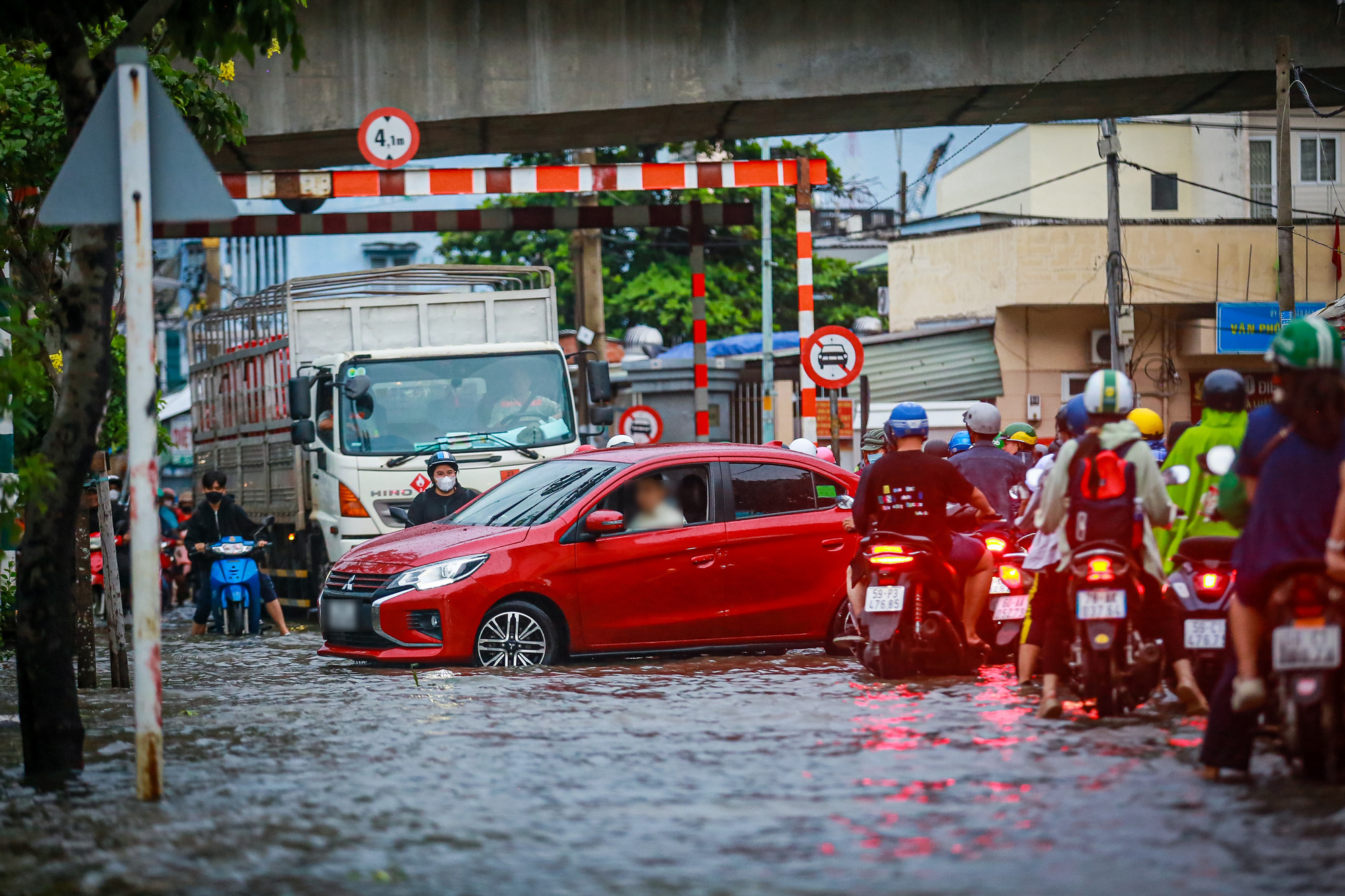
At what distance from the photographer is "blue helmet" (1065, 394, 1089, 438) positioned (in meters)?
8.47

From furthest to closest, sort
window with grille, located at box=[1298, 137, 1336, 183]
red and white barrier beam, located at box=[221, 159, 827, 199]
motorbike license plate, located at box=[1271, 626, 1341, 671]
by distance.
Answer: window with grille, located at box=[1298, 137, 1336, 183], red and white barrier beam, located at box=[221, 159, 827, 199], motorbike license plate, located at box=[1271, 626, 1341, 671]

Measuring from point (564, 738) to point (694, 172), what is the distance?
11427 millimetres

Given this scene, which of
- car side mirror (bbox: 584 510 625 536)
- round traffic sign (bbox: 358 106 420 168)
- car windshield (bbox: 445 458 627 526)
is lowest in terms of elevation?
car side mirror (bbox: 584 510 625 536)

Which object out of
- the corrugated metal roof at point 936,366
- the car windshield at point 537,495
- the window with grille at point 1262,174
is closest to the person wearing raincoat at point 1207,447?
the car windshield at point 537,495

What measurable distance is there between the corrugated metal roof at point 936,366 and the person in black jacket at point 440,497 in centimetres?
2256

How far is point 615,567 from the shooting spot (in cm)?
1137

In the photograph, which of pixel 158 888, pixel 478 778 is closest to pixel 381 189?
pixel 478 778

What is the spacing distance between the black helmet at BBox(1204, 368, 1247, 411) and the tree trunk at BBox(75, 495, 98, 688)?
638 cm

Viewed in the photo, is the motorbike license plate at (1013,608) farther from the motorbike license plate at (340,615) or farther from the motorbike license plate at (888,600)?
the motorbike license plate at (340,615)

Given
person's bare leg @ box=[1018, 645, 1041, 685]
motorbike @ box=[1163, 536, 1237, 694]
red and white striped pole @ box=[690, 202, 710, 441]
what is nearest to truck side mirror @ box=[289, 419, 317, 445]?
red and white striped pole @ box=[690, 202, 710, 441]

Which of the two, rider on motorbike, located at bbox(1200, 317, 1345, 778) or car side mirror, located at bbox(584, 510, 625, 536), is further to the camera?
car side mirror, located at bbox(584, 510, 625, 536)

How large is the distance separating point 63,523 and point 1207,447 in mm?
5345

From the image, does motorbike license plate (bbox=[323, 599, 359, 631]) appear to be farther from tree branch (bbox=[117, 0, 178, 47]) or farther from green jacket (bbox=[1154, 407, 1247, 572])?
green jacket (bbox=[1154, 407, 1247, 572])

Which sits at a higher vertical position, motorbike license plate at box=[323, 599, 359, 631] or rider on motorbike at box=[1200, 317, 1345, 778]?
rider on motorbike at box=[1200, 317, 1345, 778]
